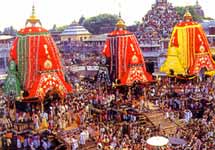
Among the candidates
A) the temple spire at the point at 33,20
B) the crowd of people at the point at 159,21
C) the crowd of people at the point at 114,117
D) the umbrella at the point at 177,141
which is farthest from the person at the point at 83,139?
the crowd of people at the point at 159,21

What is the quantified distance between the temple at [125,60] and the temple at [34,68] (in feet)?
14.2

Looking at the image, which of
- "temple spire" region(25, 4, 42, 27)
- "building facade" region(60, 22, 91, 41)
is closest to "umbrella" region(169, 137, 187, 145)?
"temple spire" region(25, 4, 42, 27)

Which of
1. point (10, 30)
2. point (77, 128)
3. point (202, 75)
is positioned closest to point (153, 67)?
point (202, 75)

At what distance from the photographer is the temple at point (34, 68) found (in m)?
20.7

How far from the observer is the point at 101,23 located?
2810 inches

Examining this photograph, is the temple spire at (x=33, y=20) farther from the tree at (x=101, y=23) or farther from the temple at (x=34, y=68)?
the tree at (x=101, y=23)

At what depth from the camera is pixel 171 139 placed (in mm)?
18031

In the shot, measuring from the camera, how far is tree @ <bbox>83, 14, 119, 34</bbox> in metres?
70.1

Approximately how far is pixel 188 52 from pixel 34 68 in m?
10.4

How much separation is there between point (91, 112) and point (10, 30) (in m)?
59.0

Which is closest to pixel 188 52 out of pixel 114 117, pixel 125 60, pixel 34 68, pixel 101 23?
pixel 125 60

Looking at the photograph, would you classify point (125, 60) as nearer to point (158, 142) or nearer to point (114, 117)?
point (114, 117)

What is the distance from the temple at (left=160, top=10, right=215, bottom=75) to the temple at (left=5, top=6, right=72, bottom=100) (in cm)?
825

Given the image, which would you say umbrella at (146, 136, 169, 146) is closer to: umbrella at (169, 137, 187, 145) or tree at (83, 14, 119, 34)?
umbrella at (169, 137, 187, 145)
